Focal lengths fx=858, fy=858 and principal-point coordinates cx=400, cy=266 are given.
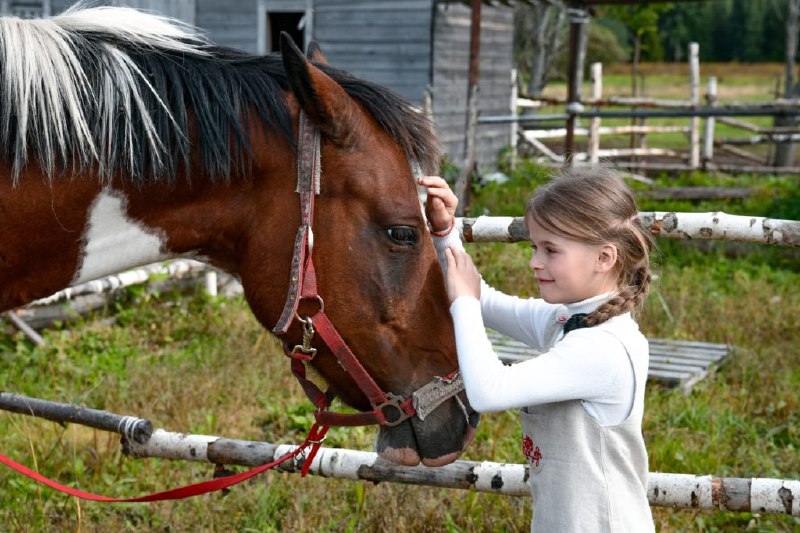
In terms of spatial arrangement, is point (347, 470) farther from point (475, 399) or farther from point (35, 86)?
point (35, 86)

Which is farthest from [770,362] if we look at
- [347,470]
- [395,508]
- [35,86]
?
[35,86]

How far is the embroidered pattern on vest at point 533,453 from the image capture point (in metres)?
2.07

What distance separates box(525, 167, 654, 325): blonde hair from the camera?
78.7 inches

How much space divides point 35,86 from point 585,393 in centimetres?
146

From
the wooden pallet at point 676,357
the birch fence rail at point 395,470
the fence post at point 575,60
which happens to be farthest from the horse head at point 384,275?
the fence post at point 575,60

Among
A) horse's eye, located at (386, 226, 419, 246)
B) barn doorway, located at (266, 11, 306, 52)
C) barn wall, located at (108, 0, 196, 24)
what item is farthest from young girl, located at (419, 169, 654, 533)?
barn wall, located at (108, 0, 196, 24)

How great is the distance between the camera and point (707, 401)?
15.3 ft

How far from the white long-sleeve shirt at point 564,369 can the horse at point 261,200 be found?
22 cm

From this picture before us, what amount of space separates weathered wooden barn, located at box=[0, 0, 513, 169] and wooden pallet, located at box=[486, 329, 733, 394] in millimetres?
6749

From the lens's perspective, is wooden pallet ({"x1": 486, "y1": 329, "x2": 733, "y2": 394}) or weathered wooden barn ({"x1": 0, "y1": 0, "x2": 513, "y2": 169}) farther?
weathered wooden barn ({"x1": 0, "y1": 0, "x2": 513, "y2": 169})

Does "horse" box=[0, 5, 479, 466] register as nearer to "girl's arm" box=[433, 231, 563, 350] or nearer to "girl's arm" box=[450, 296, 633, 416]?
"girl's arm" box=[433, 231, 563, 350]

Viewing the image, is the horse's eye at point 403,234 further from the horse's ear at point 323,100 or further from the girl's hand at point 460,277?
the horse's ear at point 323,100

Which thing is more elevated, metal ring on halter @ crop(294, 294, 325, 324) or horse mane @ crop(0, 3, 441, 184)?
horse mane @ crop(0, 3, 441, 184)

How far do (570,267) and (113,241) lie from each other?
1.15 meters
